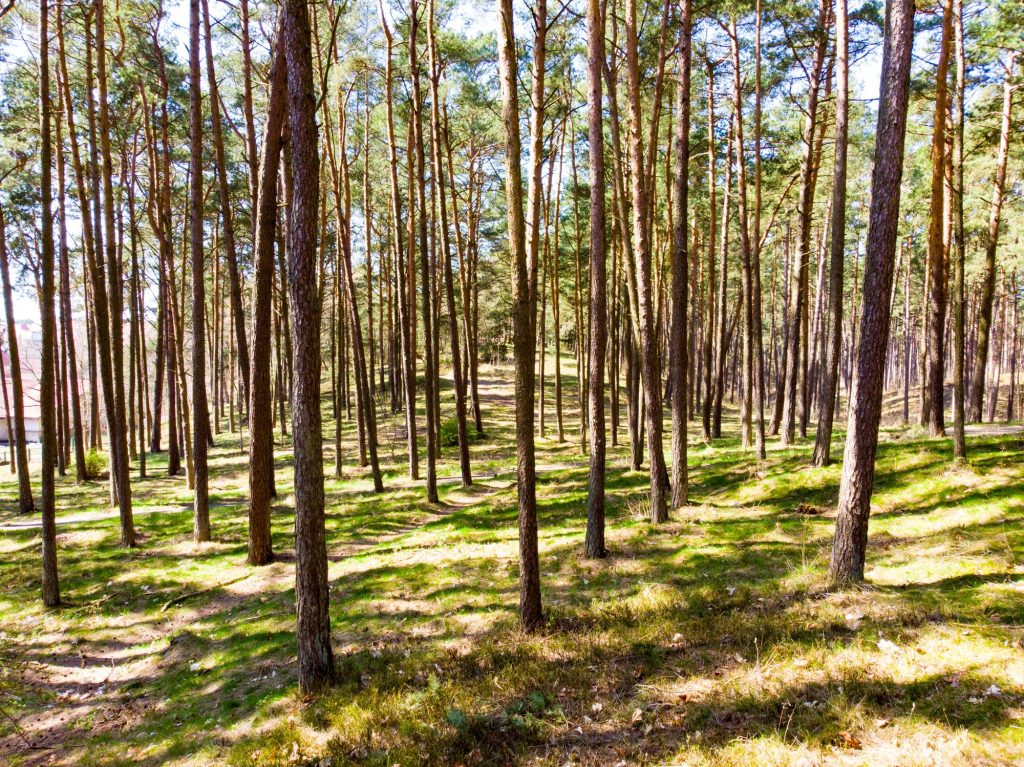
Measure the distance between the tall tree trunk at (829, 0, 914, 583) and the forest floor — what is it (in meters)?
0.65

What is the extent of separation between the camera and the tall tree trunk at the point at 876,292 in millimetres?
5852

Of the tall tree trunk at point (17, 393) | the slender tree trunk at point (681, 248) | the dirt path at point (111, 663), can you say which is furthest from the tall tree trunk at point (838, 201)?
the tall tree trunk at point (17, 393)

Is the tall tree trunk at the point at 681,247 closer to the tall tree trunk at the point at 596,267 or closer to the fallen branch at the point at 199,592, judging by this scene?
the tall tree trunk at the point at 596,267

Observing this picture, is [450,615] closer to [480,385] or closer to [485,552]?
[485,552]

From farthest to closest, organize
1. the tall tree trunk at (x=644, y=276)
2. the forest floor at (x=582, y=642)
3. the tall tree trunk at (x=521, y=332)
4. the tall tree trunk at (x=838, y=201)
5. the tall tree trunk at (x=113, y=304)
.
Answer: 1. the tall tree trunk at (x=113, y=304)
2. the tall tree trunk at (x=838, y=201)
3. the tall tree trunk at (x=644, y=276)
4. the tall tree trunk at (x=521, y=332)
5. the forest floor at (x=582, y=642)

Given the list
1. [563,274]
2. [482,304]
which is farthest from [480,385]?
[563,274]

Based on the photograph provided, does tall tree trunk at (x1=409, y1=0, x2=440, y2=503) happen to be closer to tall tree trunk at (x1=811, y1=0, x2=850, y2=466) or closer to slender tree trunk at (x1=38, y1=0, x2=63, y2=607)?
slender tree trunk at (x1=38, y1=0, x2=63, y2=607)

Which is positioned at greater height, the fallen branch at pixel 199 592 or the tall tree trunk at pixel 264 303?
the tall tree trunk at pixel 264 303

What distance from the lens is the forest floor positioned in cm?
453

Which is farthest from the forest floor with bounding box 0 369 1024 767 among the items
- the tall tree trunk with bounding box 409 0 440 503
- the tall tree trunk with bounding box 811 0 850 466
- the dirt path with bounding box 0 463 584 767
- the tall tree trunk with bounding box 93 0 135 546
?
the tall tree trunk with bounding box 409 0 440 503

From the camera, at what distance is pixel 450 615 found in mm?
7578

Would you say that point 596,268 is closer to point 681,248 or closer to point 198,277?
point 681,248

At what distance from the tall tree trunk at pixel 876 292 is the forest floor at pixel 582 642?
65 centimetres

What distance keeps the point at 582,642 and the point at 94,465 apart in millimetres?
22103
